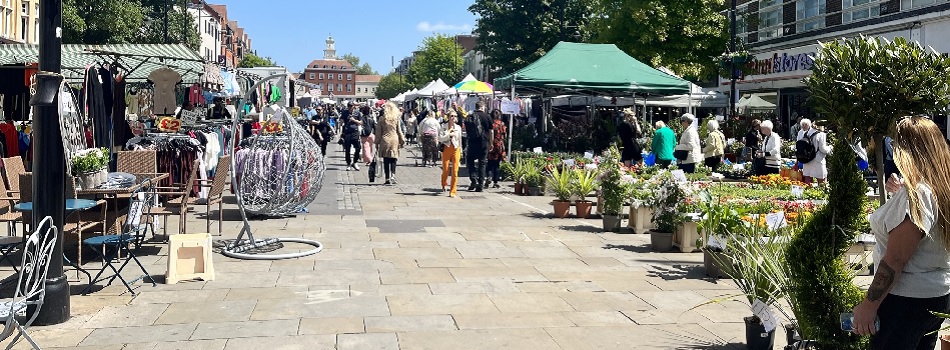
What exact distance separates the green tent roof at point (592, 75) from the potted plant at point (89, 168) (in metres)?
10.5

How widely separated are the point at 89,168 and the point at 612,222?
622 centimetres

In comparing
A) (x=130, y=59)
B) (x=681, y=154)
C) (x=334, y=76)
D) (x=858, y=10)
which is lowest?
(x=681, y=154)

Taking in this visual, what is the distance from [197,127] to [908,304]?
13033mm

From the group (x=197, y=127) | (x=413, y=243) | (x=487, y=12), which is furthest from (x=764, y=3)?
(x=413, y=243)

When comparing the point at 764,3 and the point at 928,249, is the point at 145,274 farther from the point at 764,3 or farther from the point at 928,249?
the point at 764,3

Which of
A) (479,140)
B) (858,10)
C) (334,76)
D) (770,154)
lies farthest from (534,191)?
(334,76)

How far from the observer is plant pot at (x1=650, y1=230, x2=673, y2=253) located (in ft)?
32.0

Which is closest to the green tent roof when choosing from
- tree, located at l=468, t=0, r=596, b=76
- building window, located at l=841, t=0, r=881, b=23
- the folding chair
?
building window, located at l=841, t=0, r=881, b=23

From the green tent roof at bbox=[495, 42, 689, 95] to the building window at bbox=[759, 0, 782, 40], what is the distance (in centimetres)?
1552

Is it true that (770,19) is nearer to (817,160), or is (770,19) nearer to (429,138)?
(429,138)

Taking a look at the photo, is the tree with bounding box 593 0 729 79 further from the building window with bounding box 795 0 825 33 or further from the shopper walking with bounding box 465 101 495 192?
the shopper walking with bounding box 465 101 495 192

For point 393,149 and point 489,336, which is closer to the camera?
point 489,336

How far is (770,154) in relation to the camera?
56.8 feet

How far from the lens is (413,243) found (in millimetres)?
10289
